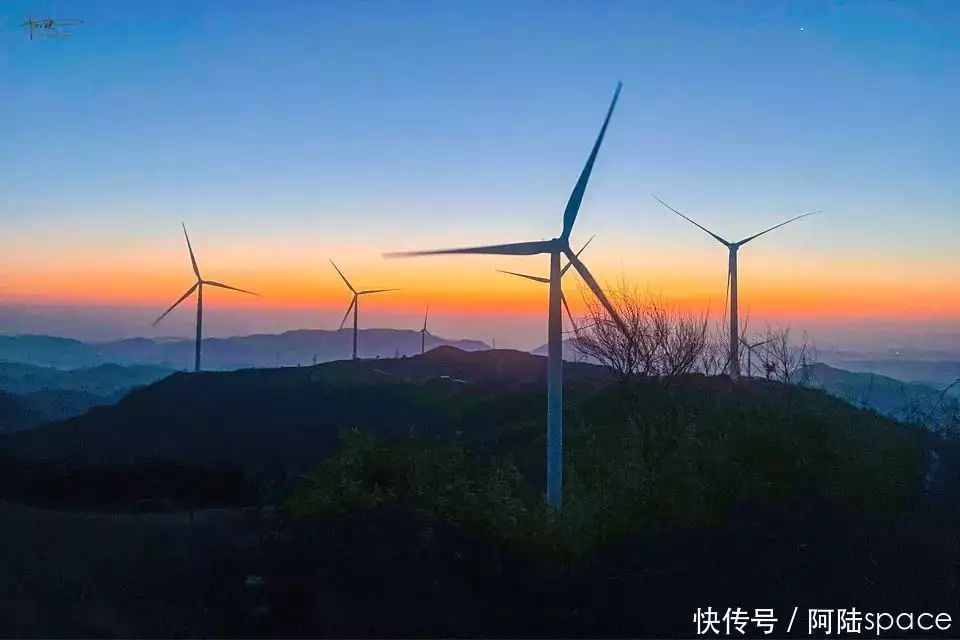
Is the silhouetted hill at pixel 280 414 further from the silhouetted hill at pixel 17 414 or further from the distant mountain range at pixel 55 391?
the silhouetted hill at pixel 17 414

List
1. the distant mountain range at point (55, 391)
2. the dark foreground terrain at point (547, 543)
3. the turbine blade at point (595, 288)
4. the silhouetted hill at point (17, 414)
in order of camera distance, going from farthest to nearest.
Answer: the distant mountain range at point (55, 391), the silhouetted hill at point (17, 414), the turbine blade at point (595, 288), the dark foreground terrain at point (547, 543)

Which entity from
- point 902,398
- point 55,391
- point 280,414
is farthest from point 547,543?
point 55,391

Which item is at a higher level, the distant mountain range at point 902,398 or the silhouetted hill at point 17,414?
the distant mountain range at point 902,398

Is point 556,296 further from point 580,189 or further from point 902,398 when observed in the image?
point 902,398

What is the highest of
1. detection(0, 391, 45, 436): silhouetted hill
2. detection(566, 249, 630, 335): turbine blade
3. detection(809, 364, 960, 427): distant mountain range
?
detection(566, 249, 630, 335): turbine blade

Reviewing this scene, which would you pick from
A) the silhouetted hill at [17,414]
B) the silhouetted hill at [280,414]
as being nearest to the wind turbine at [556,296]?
the silhouetted hill at [280,414]

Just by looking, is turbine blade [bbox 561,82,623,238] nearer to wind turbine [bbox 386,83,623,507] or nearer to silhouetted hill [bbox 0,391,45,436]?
wind turbine [bbox 386,83,623,507]

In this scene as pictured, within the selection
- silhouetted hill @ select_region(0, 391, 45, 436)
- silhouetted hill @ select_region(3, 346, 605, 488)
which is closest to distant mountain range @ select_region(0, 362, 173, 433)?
silhouetted hill @ select_region(0, 391, 45, 436)

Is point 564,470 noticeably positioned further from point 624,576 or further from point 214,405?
point 214,405
